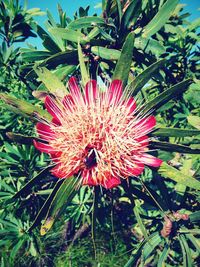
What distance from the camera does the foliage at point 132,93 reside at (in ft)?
3.03

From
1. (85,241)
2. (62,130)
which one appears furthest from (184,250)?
(85,241)

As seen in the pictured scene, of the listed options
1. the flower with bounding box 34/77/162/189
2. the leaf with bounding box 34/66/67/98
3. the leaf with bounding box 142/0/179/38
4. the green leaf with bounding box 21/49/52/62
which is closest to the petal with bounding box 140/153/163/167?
the flower with bounding box 34/77/162/189

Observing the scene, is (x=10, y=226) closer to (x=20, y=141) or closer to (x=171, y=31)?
(x=20, y=141)

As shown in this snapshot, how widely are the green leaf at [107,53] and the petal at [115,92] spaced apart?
0.21 meters

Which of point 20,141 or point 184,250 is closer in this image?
point 20,141

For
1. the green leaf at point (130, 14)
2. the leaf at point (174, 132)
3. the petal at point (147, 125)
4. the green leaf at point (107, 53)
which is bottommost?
the leaf at point (174, 132)

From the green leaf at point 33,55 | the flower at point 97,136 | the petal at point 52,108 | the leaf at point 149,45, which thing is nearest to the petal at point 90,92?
the flower at point 97,136

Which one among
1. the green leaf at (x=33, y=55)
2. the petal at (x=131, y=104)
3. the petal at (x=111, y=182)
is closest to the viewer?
the petal at (x=111, y=182)

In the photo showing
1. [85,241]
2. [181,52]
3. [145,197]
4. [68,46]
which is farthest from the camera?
[85,241]

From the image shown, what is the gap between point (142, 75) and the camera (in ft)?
2.97

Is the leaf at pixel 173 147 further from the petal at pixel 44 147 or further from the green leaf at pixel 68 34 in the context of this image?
the green leaf at pixel 68 34

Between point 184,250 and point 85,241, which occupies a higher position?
point 184,250

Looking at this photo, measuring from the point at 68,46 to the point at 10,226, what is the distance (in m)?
1.19

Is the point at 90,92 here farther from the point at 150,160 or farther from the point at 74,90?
the point at 150,160
